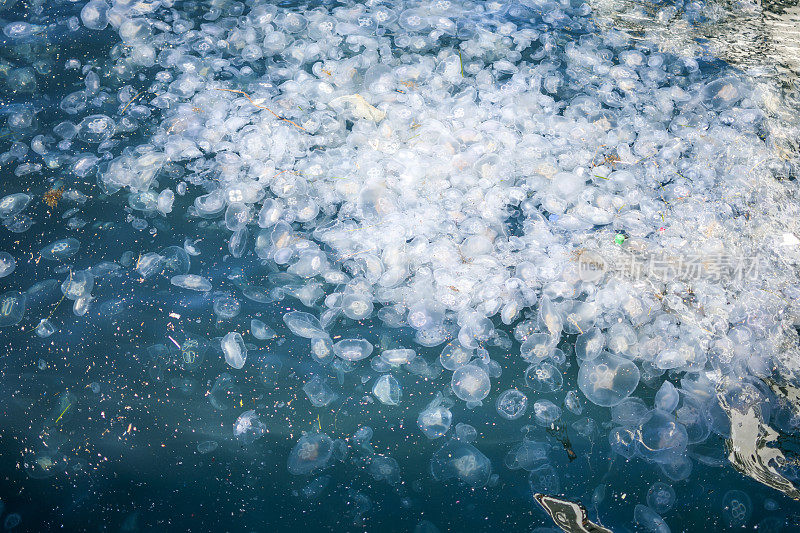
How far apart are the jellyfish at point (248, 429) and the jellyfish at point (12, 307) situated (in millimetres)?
676

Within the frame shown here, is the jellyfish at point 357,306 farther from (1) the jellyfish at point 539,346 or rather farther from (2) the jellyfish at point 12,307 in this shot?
(2) the jellyfish at point 12,307

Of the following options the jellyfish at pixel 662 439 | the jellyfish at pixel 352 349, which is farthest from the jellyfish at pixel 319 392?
the jellyfish at pixel 662 439

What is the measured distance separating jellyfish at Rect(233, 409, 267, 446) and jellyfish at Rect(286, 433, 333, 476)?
0.31 ft

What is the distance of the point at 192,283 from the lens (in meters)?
1.42

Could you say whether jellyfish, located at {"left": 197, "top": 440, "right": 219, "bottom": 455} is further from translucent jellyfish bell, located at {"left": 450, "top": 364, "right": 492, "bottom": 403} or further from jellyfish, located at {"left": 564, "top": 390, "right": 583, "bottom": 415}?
jellyfish, located at {"left": 564, "top": 390, "right": 583, "bottom": 415}

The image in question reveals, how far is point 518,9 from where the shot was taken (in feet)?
6.05

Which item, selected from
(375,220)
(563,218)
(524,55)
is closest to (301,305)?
(375,220)

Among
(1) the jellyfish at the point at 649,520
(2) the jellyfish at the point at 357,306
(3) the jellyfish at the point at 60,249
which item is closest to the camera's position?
(1) the jellyfish at the point at 649,520

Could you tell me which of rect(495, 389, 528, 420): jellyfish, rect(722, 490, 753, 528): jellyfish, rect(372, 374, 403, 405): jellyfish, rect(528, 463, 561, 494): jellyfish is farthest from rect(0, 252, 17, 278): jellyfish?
rect(722, 490, 753, 528): jellyfish

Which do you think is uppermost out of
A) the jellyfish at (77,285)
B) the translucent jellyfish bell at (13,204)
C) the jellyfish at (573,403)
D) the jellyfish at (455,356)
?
the translucent jellyfish bell at (13,204)

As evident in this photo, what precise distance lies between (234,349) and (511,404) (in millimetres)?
723

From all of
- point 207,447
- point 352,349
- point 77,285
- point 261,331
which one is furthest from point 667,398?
point 77,285

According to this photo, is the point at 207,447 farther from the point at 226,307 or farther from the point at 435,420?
the point at 435,420

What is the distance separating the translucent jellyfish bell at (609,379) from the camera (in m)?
1.30
